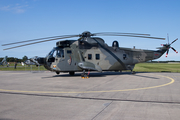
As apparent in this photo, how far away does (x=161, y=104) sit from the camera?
19.9 feet

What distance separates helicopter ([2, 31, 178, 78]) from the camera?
16.5 meters

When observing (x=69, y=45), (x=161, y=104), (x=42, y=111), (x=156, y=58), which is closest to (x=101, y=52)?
(x=69, y=45)

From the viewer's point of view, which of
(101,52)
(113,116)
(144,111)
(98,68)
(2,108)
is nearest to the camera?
(113,116)

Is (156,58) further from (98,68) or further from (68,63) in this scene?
(68,63)

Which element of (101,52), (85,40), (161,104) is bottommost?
(161,104)

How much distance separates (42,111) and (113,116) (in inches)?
99.1

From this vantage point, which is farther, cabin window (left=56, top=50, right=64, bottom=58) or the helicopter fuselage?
cabin window (left=56, top=50, right=64, bottom=58)

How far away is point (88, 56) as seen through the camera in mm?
17438

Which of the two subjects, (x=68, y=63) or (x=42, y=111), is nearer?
(x=42, y=111)

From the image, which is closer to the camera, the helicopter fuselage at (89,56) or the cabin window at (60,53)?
the helicopter fuselage at (89,56)

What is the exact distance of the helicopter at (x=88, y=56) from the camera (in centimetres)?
1652

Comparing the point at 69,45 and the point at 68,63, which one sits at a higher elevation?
the point at 69,45

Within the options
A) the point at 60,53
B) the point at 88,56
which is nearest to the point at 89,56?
the point at 88,56

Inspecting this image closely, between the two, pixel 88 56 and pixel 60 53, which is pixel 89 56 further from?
pixel 60 53
